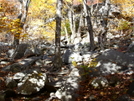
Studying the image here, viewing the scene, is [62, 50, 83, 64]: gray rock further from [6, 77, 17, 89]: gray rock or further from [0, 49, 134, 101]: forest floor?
[6, 77, 17, 89]: gray rock

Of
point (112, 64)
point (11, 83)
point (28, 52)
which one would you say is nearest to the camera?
point (11, 83)

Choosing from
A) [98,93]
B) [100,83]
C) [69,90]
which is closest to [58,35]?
[69,90]

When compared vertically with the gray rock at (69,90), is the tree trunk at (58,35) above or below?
above

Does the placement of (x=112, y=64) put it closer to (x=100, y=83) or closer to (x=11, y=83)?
(x=100, y=83)

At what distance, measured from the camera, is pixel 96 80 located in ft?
20.7

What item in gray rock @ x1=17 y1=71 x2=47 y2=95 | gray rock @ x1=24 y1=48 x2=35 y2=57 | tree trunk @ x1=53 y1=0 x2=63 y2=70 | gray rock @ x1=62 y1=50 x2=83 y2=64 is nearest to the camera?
gray rock @ x1=17 y1=71 x2=47 y2=95

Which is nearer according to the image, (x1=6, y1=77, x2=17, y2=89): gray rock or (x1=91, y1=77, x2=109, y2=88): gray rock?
(x1=91, y1=77, x2=109, y2=88): gray rock

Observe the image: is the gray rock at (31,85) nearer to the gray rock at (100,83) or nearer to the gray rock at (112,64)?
the gray rock at (100,83)

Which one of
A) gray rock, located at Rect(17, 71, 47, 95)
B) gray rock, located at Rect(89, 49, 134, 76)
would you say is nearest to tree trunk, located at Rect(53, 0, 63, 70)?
gray rock, located at Rect(89, 49, 134, 76)

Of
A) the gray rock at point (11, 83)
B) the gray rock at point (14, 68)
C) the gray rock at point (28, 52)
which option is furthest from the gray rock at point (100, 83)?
the gray rock at point (28, 52)

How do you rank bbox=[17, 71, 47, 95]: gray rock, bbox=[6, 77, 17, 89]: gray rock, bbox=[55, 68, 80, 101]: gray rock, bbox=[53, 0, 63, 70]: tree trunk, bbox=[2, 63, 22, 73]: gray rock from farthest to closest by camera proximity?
bbox=[2, 63, 22, 73]: gray rock, bbox=[53, 0, 63, 70]: tree trunk, bbox=[6, 77, 17, 89]: gray rock, bbox=[17, 71, 47, 95]: gray rock, bbox=[55, 68, 80, 101]: gray rock

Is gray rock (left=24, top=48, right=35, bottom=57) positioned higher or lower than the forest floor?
higher

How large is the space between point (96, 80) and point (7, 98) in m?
4.43

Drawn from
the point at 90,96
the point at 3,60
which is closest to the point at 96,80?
the point at 90,96
